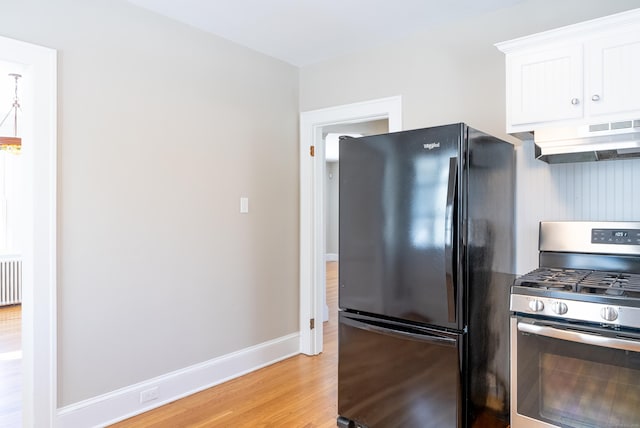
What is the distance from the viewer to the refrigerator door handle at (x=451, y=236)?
6.49ft

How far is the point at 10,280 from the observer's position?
5.55 metres

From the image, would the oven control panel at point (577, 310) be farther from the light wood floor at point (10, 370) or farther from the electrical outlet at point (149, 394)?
the light wood floor at point (10, 370)

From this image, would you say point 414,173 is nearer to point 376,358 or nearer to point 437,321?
point 437,321

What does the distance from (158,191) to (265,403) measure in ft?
5.18

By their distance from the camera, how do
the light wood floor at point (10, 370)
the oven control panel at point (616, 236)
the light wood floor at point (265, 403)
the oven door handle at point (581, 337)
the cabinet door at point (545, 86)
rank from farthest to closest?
the light wood floor at point (10, 370)
the light wood floor at point (265, 403)
the oven control panel at point (616, 236)
the cabinet door at point (545, 86)
the oven door handle at point (581, 337)

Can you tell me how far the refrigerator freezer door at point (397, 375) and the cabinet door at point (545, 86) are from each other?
46.8 inches

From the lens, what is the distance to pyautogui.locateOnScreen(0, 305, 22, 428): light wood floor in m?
2.60

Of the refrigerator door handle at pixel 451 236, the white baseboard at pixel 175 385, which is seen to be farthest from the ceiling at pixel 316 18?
the white baseboard at pixel 175 385

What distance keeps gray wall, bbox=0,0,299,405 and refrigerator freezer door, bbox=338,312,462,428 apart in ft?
3.83

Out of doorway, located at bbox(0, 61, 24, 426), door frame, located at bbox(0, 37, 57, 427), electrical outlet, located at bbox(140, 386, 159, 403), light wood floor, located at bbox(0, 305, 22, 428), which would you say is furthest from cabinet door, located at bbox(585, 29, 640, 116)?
doorway, located at bbox(0, 61, 24, 426)

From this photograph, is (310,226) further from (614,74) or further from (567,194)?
(614,74)

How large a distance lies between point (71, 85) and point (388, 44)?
2.16 meters

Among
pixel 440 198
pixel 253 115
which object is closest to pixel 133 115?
pixel 253 115

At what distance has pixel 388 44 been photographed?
3.13 m
